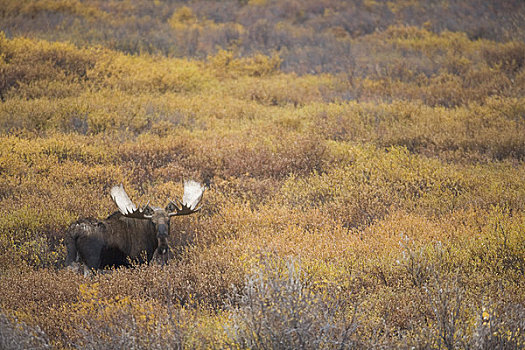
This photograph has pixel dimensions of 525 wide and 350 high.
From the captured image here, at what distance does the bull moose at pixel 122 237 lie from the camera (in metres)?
4.08

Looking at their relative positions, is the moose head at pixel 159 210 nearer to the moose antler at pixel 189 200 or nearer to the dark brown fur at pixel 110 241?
the moose antler at pixel 189 200

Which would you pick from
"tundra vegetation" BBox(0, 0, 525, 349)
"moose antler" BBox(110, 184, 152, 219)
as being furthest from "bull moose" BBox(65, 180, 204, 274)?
"tundra vegetation" BBox(0, 0, 525, 349)

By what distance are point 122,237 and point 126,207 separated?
0.31 metres

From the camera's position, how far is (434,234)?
447cm

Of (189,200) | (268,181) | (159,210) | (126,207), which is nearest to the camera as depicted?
(126,207)

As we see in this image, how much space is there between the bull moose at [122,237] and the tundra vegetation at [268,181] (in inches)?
9.5

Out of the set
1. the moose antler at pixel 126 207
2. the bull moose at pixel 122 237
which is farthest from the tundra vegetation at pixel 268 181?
the moose antler at pixel 126 207

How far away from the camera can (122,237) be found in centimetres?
425

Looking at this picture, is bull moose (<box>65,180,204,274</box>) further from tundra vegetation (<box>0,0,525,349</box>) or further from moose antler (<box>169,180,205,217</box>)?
tundra vegetation (<box>0,0,525,349</box>)

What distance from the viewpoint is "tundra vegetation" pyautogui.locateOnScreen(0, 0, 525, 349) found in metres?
2.92

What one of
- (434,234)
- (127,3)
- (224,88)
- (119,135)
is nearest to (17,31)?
(224,88)

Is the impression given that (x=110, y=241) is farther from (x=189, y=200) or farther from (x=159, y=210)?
(x=189, y=200)

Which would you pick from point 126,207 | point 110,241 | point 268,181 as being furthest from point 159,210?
point 268,181

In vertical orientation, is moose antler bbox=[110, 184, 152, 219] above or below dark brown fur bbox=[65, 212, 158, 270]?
above
